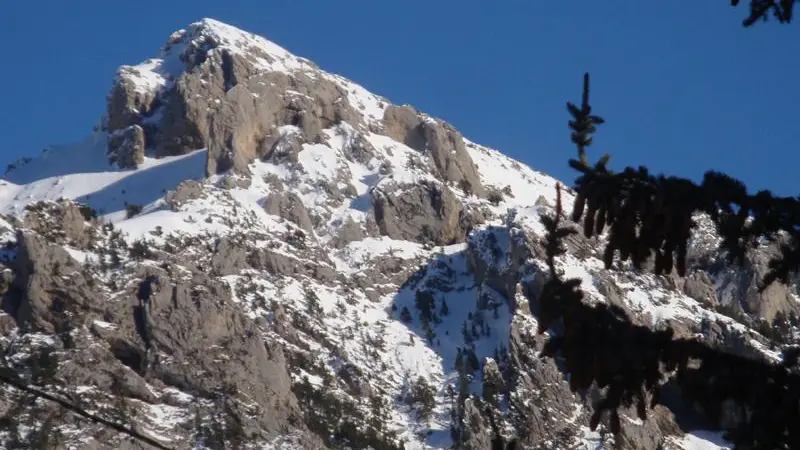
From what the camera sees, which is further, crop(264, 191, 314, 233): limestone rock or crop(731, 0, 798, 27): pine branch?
crop(264, 191, 314, 233): limestone rock

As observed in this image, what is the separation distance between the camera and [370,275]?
174 meters

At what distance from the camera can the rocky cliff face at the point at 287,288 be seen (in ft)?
454

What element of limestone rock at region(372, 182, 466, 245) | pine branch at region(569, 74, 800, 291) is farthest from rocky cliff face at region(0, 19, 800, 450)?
pine branch at region(569, 74, 800, 291)

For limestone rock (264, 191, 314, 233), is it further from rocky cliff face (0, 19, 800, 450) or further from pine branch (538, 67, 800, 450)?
pine branch (538, 67, 800, 450)

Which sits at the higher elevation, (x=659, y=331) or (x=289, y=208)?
(x=289, y=208)

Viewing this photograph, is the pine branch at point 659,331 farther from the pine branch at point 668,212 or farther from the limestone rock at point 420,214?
the limestone rock at point 420,214

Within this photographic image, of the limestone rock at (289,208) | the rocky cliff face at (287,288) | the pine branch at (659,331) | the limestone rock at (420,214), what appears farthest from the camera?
the limestone rock at (420,214)

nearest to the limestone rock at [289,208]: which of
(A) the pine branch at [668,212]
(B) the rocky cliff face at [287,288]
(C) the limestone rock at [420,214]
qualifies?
(B) the rocky cliff face at [287,288]

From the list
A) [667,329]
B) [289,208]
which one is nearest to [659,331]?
[667,329]

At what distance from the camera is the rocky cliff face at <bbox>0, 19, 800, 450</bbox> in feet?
454

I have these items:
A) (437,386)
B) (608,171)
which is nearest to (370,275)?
(437,386)

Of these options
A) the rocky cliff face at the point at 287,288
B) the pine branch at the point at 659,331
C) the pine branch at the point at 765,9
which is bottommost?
the pine branch at the point at 659,331

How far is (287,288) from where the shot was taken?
16575 centimetres

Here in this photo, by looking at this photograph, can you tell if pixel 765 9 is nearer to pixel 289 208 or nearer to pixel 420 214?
pixel 289 208
